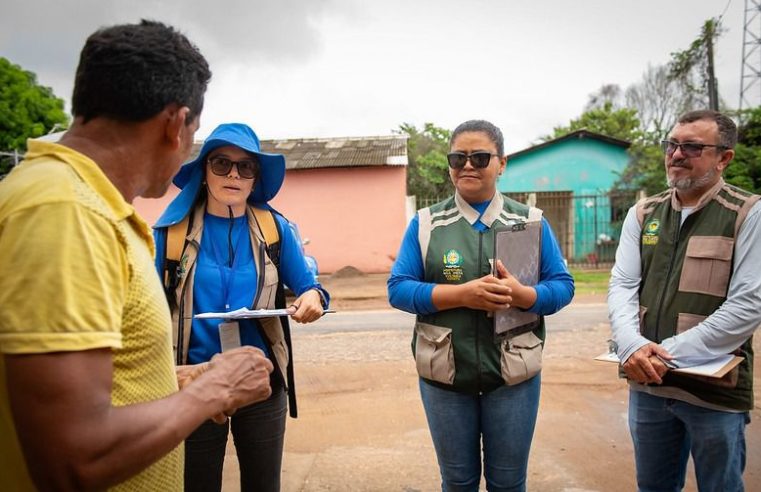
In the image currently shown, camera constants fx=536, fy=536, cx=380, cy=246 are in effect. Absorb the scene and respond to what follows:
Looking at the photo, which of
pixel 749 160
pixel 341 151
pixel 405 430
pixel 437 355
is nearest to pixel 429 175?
pixel 341 151

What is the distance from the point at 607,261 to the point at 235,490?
16.3 metres

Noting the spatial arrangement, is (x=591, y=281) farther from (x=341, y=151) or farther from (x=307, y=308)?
(x=307, y=308)

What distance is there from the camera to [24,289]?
974 mm

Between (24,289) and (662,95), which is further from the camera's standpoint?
(662,95)

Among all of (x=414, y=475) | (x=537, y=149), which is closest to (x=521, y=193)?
(x=537, y=149)

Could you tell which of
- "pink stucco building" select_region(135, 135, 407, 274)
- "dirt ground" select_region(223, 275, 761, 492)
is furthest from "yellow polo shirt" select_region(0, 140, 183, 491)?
"pink stucco building" select_region(135, 135, 407, 274)

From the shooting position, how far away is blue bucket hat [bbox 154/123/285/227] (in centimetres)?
250

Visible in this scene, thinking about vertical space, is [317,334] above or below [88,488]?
below

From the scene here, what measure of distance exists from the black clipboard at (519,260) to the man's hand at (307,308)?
84cm

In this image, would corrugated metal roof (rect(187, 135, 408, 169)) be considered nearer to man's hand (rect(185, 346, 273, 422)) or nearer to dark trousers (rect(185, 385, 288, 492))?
dark trousers (rect(185, 385, 288, 492))

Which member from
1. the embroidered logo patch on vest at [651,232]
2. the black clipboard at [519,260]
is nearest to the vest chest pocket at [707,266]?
the embroidered logo patch on vest at [651,232]

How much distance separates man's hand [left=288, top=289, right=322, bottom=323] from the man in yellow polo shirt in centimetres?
96

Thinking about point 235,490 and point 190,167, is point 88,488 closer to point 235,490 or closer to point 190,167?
point 190,167

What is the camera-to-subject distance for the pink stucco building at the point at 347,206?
17719 millimetres
